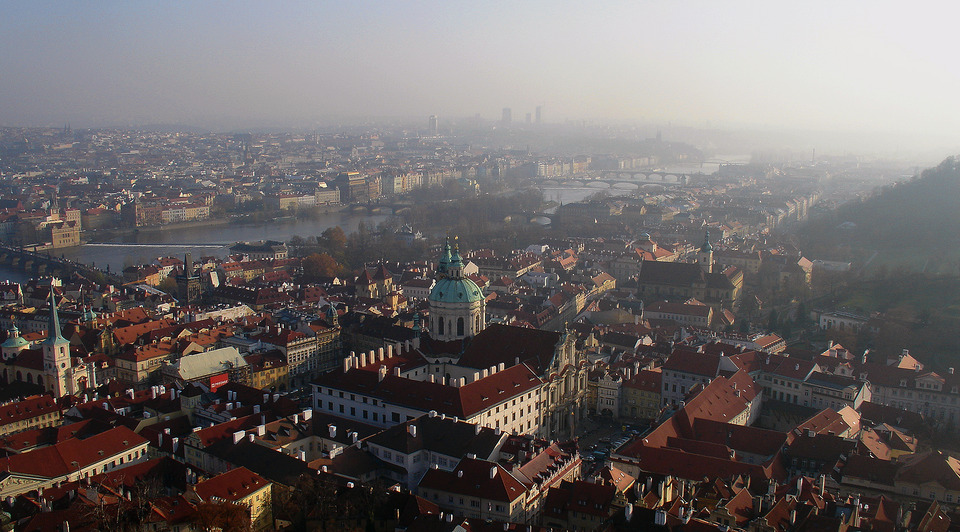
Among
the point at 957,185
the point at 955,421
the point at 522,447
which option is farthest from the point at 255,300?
the point at 957,185

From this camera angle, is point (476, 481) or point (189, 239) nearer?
point (476, 481)

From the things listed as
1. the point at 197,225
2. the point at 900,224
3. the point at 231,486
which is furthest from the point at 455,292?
the point at 197,225

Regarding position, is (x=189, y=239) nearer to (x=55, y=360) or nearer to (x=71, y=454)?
(x=55, y=360)

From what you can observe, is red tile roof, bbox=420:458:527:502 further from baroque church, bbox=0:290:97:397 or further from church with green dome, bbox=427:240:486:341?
baroque church, bbox=0:290:97:397

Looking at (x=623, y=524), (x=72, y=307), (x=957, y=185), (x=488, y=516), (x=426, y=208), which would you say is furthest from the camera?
(x=426, y=208)

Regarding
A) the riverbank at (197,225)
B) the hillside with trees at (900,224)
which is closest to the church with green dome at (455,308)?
the hillside with trees at (900,224)

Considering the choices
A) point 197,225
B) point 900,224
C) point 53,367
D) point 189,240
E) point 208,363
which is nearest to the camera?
point 53,367

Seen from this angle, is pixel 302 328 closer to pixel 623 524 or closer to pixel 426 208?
pixel 623 524

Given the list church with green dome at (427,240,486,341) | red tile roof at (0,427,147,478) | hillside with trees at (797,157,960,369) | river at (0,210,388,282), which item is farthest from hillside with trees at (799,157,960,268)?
red tile roof at (0,427,147,478)
